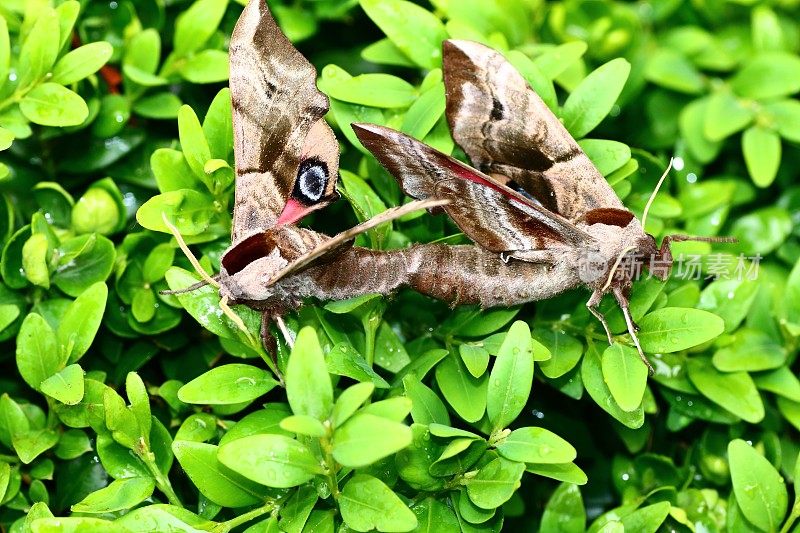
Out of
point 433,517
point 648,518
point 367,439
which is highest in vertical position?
point 367,439

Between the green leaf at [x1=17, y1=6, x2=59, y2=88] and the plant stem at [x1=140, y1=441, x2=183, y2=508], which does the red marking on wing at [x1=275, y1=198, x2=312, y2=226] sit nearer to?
the plant stem at [x1=140, y1=441, x2=183, y2=508]

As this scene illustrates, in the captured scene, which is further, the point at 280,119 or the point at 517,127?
the point at 517,127

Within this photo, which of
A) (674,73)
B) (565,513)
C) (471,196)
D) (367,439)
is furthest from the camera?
(674,73)

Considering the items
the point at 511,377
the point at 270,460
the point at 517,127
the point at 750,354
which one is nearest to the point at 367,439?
the point at 270,460

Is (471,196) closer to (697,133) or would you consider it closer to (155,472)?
→ (155,472)

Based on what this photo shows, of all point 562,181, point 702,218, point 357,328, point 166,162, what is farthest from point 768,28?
point 166,162

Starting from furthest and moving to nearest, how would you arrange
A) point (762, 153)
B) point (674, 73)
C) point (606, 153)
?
point (674, 73)
point (762, 153)
point (606, 153)

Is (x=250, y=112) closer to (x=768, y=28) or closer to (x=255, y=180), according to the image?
(x=255, y=180)
